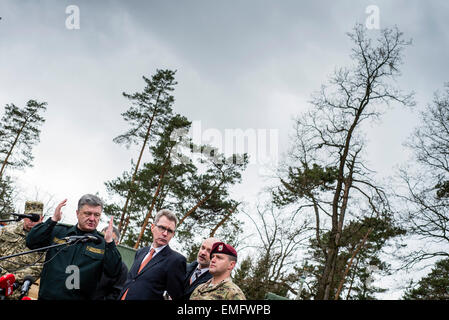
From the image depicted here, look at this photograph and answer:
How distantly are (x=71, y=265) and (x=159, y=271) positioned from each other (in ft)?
2.59

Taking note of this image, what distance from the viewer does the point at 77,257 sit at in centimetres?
296

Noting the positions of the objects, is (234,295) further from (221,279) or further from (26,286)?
(26,286)

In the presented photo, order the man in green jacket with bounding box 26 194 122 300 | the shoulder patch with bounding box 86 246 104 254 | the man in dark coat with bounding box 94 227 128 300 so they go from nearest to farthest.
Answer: the man in green jacket with bounding box 26 194 122 300 → the shoulder patch with bounding box 86 246 104 254 → the man in dark coat with bounding box 94 227 128 300

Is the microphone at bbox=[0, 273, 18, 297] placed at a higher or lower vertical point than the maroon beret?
lower

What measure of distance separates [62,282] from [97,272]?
28 centimetres

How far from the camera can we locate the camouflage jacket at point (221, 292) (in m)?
2.55

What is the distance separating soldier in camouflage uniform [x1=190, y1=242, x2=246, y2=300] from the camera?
259 centimetres

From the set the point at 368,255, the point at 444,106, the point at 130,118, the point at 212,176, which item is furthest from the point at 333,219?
the point at 368,255

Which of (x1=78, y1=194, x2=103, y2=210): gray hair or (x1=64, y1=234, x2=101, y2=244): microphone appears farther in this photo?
(x1=78, y1=194, x2=103, y2=210): gray hair

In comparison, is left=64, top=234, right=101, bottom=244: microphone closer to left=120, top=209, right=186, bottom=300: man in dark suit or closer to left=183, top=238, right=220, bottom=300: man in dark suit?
left=120, top=209, right=186, bottom=300: man in dark suit

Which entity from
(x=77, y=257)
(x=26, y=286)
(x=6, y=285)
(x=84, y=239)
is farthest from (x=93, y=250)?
(x=6, y=285)

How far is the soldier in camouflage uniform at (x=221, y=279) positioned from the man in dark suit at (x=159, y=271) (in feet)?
1.46

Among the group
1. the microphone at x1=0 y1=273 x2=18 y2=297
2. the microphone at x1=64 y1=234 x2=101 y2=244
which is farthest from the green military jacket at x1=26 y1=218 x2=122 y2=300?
the microphone at x1=0 y1=273 x2=18 y2=297

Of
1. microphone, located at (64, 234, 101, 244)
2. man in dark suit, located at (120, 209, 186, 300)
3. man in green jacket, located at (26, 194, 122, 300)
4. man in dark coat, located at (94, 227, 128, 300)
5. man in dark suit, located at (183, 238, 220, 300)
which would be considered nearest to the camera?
microphone, located at (64, 234, 101, 244)
